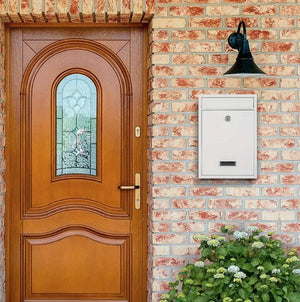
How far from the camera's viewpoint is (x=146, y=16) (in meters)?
3.51

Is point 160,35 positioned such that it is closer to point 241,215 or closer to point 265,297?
point 241,215

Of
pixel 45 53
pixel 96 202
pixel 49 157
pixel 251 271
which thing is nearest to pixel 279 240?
pixel 251 271

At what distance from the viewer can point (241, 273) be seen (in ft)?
9.62

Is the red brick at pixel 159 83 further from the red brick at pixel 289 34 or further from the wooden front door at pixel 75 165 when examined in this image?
the red brick at pixel 289 34

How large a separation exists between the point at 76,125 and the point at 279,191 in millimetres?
1449

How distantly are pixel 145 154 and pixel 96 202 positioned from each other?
18.8 inches

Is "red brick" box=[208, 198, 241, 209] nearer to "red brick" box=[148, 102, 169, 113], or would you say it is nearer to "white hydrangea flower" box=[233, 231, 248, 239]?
"white hydrangea flower" box=[233, 231, 248, 239]

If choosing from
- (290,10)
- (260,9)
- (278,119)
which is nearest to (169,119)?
(278,119)

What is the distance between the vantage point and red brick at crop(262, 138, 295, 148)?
3.48 metres

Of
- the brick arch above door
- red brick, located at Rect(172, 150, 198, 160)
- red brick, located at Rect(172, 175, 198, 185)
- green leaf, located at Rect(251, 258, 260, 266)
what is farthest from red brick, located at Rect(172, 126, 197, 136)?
green leaf, located at Rect(251, 258, 260, 266)

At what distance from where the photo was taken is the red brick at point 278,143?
348 centimetres

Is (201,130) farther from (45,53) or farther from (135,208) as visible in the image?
(45,53)

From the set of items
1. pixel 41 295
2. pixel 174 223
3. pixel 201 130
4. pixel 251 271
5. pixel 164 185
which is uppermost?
pixel 201 130

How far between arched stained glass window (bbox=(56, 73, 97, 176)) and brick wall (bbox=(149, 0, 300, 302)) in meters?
0.50
